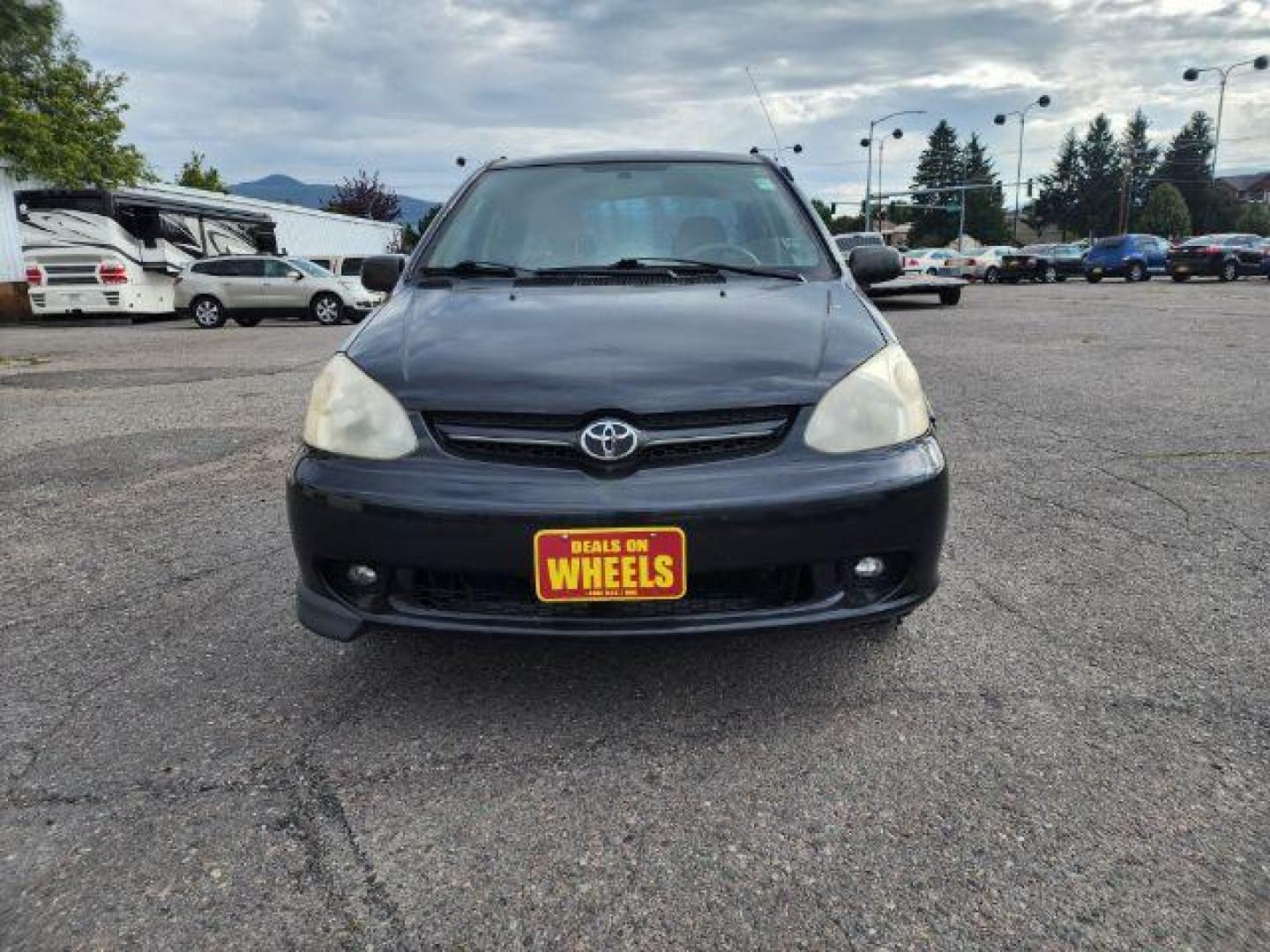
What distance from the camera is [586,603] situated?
2.12m

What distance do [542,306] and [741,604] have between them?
1045 mm

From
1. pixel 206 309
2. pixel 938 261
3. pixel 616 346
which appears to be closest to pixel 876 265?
pixel 616 346

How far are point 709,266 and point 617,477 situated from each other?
125cm

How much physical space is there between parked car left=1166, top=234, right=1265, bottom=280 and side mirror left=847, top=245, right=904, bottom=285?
26808mm

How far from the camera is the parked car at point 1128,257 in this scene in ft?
94.2

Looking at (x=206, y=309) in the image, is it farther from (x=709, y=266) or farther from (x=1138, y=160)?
(x=1138, y=160)

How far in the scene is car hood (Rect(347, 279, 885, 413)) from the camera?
221 cm

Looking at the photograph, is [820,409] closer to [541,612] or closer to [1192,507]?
[541,612]

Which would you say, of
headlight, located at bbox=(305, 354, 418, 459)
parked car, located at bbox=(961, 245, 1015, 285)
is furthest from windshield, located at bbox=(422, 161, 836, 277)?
parked car, located at bbox=(961, 245, 1015, 285)

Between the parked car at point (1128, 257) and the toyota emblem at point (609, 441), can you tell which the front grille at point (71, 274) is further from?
the parked car at point (1128, 257)

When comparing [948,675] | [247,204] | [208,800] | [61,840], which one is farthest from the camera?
[247,204]

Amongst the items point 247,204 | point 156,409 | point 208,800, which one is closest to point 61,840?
point 208,800

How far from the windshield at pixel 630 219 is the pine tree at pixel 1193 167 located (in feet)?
320

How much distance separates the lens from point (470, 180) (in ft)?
12.5
